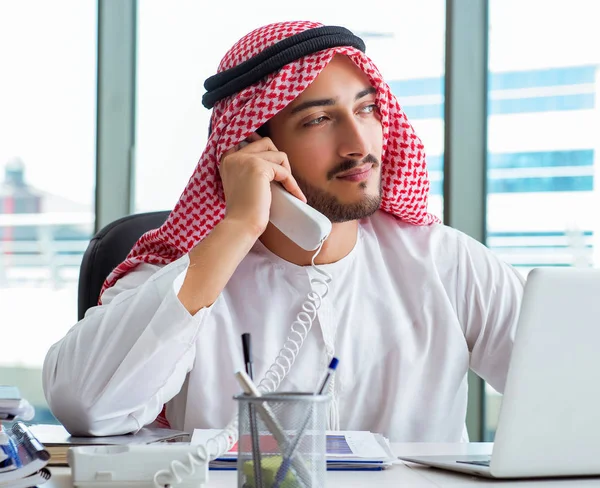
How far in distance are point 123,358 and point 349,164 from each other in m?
0.72

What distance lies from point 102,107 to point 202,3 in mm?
651

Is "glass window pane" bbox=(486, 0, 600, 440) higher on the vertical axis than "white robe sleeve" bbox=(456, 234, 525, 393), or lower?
higher

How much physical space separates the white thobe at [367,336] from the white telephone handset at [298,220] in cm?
26

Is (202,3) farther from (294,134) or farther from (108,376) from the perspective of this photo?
(108,376)

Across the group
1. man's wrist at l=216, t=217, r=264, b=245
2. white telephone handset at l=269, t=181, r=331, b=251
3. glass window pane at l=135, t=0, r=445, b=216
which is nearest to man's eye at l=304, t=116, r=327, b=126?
white telephone handset at l=269, t=181, r=331, b=251

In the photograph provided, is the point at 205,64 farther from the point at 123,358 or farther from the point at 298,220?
the point at 123,358

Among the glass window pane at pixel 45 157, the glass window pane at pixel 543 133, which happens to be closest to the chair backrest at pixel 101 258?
the glass window pane at pixel 45 157

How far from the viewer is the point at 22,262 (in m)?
3.80

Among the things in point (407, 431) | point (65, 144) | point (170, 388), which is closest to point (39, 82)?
point (65, 144)

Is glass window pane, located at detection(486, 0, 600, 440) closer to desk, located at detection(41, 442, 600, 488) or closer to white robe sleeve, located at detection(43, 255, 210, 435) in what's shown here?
white robe sleeve, located at detection(43, 255, 210, 435)

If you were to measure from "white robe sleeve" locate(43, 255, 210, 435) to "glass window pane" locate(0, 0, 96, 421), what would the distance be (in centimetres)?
213

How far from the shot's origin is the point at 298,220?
1667 mm

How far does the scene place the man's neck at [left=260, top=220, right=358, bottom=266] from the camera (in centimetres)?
198

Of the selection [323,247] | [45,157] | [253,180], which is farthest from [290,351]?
[45,157]
